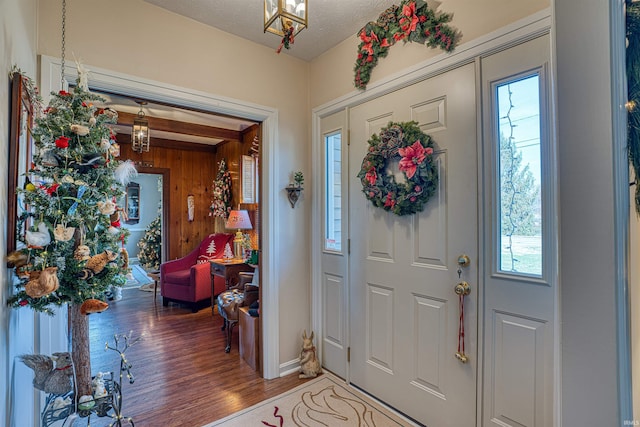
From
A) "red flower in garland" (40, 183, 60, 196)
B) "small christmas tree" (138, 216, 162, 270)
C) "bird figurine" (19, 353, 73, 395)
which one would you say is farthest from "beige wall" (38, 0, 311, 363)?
"small christmas tree" (138, 216, 162, 270)

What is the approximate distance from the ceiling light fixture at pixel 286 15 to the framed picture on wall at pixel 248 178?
350cm

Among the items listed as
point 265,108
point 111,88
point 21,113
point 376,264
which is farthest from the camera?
point 265,108

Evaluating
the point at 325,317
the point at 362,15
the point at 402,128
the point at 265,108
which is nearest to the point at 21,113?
the point at 265,108

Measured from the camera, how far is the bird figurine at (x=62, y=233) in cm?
118

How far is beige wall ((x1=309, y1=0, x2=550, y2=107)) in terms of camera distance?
153 centimetres

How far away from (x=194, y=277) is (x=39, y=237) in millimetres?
3409

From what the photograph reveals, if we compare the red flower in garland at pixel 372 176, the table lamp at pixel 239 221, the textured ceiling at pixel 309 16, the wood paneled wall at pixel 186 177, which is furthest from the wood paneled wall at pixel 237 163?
the red flower in garland at pixel 372 176

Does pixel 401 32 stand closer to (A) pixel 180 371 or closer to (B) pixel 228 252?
(A) pixel 180 371

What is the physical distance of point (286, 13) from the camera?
4.08ft

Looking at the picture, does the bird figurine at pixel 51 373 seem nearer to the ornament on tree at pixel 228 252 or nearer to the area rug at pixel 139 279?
the ornament on tree at pixel 228 252

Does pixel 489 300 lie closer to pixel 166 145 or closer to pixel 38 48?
pixel 38 48

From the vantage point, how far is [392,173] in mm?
2057

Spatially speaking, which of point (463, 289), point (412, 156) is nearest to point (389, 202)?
point (412, 156)

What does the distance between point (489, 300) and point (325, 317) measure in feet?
4.73
